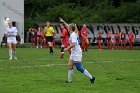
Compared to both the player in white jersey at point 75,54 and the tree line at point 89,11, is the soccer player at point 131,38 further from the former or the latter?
the player in white jersey at point 75,54

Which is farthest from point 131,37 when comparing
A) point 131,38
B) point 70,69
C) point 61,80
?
point 70,69

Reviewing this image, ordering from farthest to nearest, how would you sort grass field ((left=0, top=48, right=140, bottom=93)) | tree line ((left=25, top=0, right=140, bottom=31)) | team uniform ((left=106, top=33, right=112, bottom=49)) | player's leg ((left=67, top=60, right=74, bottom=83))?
1. tree line ((left=25, top=0, right=140, bottom=31))
2. team uniform ((left=106, top=33, right=112, bottom=49))
3. player's leg ((left=67, top=60, right=74, bottom=83))
4. grass field ((left=0, top=48, right=140, bottom=93))

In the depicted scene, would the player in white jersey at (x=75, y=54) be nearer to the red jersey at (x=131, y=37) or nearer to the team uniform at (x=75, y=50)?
the team uniform at (x=75, y=50)

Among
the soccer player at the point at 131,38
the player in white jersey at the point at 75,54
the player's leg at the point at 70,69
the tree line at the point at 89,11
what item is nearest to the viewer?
the player in white jersey at the point at 75,54

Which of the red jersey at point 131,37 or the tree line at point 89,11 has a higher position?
the tree line at point 89,11

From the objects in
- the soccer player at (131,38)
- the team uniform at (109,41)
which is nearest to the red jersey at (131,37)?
the soccer player at (131,38)

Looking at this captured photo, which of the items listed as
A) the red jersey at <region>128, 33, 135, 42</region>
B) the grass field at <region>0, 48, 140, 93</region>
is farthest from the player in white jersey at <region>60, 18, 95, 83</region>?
the red jersey at <region>128, 33, 135, 42</region>

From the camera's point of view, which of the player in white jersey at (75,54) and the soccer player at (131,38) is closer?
the player in white jersey at (75,54)

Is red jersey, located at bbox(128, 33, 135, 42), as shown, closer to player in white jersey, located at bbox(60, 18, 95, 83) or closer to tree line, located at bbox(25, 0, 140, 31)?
tree line, located at bbox(25, 0, 140, 31)

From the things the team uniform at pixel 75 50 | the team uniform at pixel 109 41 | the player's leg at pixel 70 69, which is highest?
the team uniform at pixel 75 50

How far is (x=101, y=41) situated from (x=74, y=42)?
3564 centimetres

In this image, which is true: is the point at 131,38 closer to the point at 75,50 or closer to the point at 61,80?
the point at 61,80

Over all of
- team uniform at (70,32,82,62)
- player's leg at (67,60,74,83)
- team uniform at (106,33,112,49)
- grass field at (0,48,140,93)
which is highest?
team uniform at (70,32,82,62)

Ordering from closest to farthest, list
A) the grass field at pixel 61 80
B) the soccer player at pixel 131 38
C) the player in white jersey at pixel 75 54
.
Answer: the grass field at pixel 61 80
the player in white jersey at pixel 75 54
the soccer player at pixel 131 38
